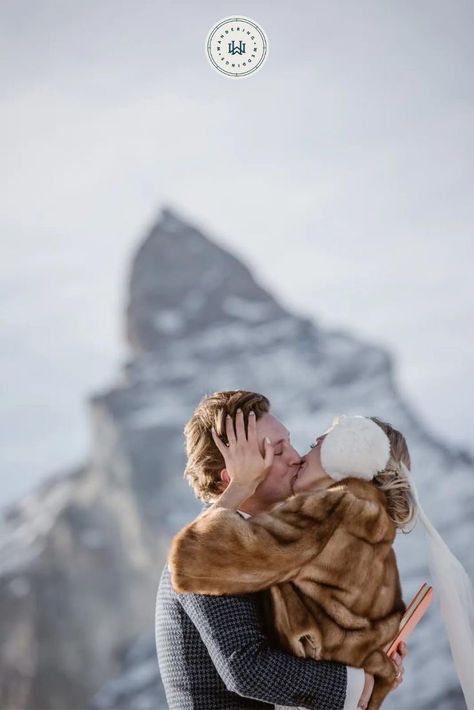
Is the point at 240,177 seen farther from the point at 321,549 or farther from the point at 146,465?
the point at 321,549

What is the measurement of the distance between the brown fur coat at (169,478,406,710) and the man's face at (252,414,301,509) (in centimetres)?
11

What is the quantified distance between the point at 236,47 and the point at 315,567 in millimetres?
3171

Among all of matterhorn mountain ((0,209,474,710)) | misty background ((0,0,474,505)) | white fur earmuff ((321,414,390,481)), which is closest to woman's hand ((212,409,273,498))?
white fur earmuff ((321,414,390,481))

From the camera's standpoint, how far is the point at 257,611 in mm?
1516

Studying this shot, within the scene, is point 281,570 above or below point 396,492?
below

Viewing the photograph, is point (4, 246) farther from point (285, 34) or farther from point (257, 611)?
point (257, 611)

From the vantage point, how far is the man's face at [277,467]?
1627 mm

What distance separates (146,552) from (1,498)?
131 centimetres

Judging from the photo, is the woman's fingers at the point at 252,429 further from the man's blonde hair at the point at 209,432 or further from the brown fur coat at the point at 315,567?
the brown fur coat at the point at 315,567

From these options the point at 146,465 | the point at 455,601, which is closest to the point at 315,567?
the point at 455,601

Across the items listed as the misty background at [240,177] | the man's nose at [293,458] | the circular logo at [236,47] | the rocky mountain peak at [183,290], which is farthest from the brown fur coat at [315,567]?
the rocky mountain peak at [183,290]

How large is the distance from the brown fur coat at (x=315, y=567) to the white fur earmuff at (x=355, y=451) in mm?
25

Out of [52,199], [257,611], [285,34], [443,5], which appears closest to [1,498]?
[52,199]

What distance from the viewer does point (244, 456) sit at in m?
1.57
